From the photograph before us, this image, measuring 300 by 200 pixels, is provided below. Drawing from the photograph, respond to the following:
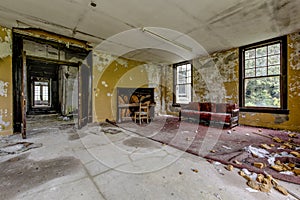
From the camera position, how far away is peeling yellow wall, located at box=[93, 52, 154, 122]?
Answer: 5.09 m

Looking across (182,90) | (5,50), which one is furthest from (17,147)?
(182,90)

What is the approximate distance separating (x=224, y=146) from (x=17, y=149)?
3927mm

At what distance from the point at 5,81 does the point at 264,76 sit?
7.27 m

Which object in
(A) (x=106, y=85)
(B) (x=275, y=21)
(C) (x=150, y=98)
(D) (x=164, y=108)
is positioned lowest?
(D) (x=164, y=108)

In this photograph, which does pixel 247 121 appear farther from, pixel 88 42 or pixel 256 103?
pixel 88 42

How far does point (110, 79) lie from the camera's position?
538 cm

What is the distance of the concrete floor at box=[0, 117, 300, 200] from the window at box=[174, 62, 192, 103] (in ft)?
14.2

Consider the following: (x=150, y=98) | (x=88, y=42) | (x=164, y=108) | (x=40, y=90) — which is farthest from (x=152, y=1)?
(x=40, y=90)

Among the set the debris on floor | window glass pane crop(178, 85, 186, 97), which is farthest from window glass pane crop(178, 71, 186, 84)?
the debris on floor

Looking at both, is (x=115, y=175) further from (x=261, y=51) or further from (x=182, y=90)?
(x=182, y=90)

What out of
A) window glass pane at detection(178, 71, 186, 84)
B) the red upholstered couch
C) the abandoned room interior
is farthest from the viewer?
window glass pane at detection(178, 71, 186, 84)

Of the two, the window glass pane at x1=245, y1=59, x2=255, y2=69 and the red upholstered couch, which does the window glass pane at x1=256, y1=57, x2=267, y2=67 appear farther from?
the red upholstered couch

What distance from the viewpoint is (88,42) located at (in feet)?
14.4

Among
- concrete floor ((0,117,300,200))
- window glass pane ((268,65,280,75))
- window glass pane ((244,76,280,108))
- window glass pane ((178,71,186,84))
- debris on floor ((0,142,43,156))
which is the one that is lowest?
concrete floor ((0,117,300,200))
